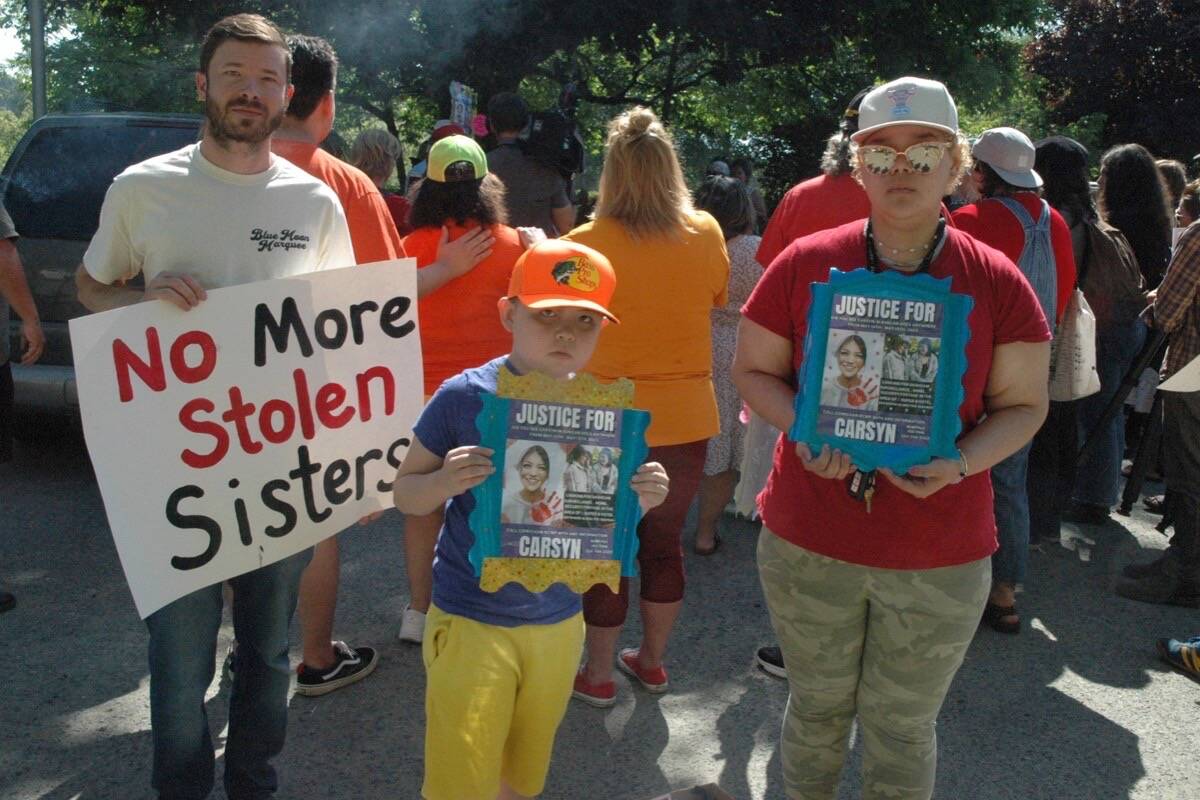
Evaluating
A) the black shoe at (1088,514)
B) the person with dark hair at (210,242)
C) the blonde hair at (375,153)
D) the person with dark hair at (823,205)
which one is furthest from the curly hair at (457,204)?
the black shoe at (1088,514)

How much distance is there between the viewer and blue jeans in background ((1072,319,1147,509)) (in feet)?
20.1

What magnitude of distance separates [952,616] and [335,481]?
153 centimetres

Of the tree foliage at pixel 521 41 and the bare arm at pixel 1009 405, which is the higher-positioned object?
the tree foliage at pixel 521 41

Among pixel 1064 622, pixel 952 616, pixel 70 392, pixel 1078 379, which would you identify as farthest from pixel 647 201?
pixel 70 392

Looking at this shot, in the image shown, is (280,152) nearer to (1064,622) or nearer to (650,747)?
(650,747)

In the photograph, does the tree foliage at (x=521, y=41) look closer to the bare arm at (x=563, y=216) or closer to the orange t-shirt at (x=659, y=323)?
the bare arm at (x=563, y=216)

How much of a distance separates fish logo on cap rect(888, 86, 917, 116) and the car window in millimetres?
4668

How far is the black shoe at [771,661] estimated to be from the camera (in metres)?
4.20

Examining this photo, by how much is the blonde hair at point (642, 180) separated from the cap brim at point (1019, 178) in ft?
4.17

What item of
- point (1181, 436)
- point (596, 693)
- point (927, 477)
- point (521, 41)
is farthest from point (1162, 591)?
point (521, 41)

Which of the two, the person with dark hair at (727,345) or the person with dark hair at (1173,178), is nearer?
the person with dark hair at (727,345)

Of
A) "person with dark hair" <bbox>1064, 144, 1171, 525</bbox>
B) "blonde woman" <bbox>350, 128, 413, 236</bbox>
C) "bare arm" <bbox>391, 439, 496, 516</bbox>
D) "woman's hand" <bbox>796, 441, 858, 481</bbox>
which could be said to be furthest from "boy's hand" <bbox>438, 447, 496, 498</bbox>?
"blonde woman" <bbox>350, 128, 413, 236</bbox>

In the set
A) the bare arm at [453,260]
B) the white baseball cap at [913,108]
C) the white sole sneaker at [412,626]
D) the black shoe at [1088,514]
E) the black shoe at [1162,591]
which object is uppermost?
the white baseball cap at [913,108]

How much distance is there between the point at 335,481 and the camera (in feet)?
9.51
